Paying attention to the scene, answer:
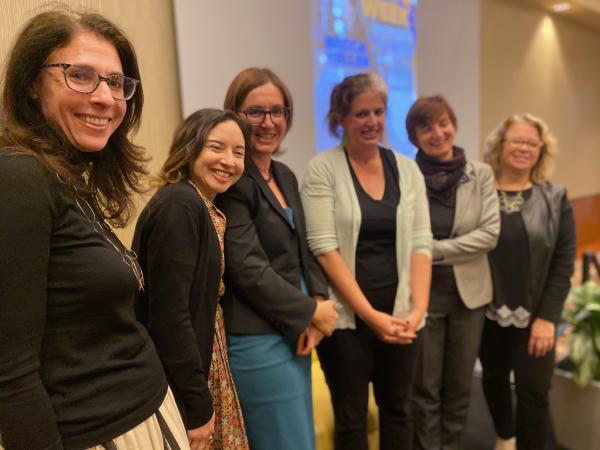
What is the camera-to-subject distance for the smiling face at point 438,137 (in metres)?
1.87

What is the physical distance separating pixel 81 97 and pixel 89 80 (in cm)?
4

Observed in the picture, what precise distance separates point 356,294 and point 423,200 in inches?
17.5

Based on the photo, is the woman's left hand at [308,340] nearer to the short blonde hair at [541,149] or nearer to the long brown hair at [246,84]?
the long brown hair at [246,84]

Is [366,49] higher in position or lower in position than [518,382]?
higher

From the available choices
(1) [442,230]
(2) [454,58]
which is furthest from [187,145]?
(2) [454,58]

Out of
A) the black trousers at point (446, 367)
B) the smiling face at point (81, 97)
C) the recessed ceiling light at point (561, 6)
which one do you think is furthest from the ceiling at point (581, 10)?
the smiling face at point (81, 97)

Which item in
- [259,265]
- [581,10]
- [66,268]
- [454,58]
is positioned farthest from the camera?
[581,10]

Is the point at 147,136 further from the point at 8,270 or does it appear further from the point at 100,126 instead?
the point at 8,270

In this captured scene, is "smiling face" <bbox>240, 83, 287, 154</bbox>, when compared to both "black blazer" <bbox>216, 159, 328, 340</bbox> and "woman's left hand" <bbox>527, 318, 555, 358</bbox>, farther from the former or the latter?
"woman's left hand" <bbox>527, 318, 555, 358</bbox>

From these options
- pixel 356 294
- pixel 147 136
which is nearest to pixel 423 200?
pixel 356 294

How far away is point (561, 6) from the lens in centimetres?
474

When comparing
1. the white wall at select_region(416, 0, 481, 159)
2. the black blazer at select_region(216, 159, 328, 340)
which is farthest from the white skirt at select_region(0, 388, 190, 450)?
the white wall at select_region(416, 0, 481, 159)

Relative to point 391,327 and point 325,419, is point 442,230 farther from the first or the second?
point 325,419

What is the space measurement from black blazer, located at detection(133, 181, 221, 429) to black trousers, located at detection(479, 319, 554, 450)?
4.67ft
